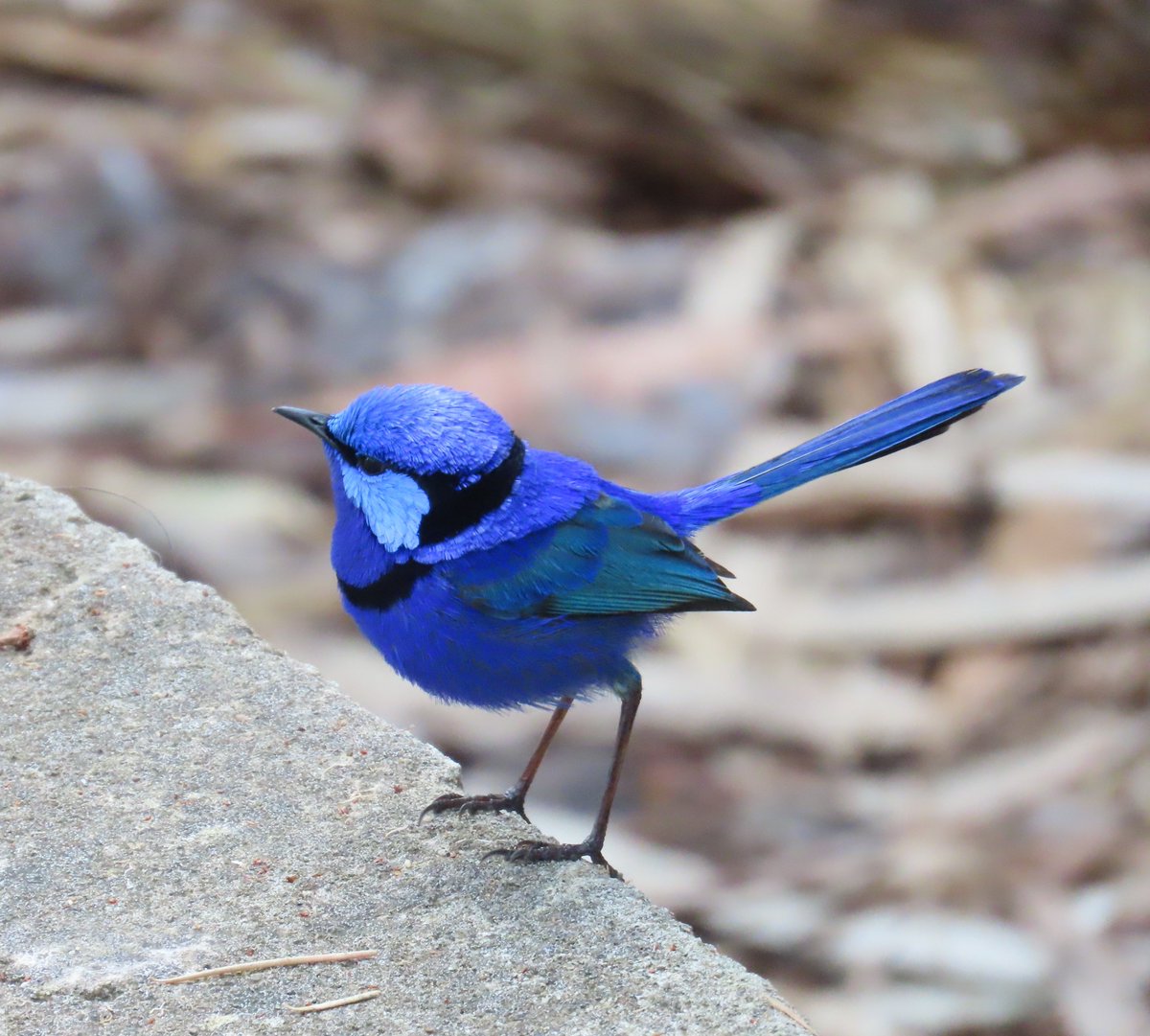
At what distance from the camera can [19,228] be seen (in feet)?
22.0

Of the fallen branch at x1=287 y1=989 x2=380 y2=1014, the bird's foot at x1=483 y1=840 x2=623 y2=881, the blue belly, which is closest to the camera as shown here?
the fallen branch at x1=287 y1=989 x2=380 y2=1014

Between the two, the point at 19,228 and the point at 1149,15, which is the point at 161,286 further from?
the point at 1149,15

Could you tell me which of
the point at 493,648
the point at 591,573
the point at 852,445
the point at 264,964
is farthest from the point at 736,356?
the point at 264,964

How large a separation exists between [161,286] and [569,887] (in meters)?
4.12

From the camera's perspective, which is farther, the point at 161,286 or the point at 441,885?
the point at 161,286

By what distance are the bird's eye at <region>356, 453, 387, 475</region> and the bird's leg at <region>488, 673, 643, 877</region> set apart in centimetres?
62

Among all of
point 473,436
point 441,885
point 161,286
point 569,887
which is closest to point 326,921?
point 441,885

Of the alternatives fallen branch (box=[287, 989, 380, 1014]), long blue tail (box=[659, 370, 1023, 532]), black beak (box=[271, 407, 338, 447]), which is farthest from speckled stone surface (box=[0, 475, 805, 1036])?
long blue tail (box=[659, 370, 1023, 532])

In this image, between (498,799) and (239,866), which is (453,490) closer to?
(498,799)

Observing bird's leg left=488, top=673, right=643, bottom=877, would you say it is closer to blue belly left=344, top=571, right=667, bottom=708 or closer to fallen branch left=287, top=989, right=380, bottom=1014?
blue belly left=344, top=571, right=667, bottom=708

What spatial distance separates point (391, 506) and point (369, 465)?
0.26ft

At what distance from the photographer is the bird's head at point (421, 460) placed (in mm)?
3070

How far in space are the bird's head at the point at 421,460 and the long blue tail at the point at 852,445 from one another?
0.50m

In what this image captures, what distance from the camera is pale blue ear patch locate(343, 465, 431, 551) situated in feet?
10.2
